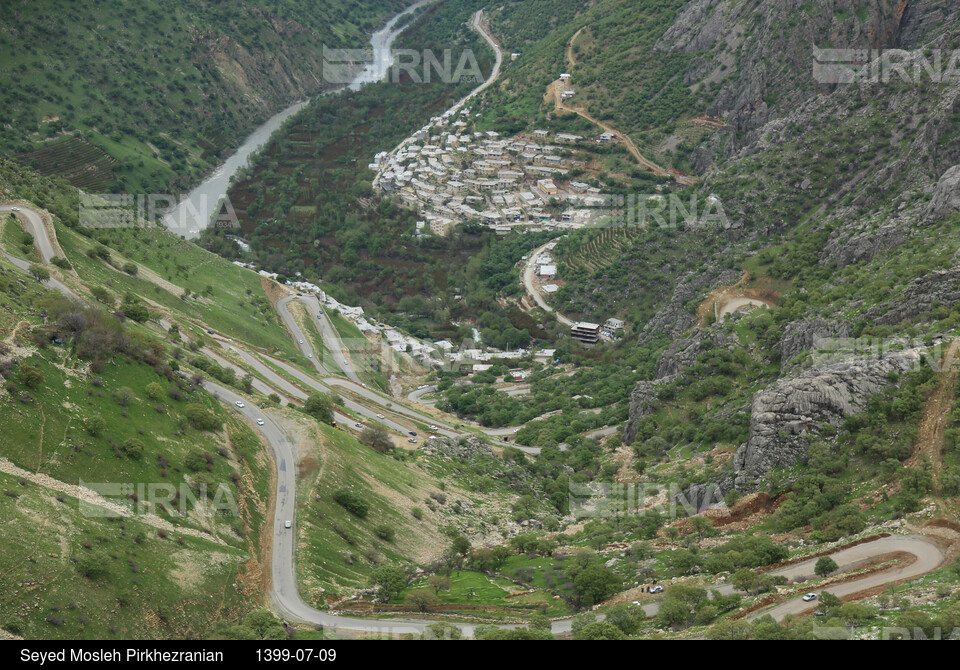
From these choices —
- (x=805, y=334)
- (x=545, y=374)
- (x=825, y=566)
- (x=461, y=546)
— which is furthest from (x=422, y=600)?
(x=545, y=374)

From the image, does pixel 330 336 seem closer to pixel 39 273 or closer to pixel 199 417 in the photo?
pixel 39 273

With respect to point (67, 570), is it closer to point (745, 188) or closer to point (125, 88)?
point (745, 188)

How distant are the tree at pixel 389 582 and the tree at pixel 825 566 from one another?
1097 inches

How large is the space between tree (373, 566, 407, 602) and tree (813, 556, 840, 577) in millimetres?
27873

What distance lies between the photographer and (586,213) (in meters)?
159

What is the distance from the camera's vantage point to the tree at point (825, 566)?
53.6 meters

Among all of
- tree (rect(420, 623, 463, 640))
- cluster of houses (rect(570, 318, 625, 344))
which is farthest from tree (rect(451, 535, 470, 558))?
cluster of houses (rect(570, 318, 625, 344))

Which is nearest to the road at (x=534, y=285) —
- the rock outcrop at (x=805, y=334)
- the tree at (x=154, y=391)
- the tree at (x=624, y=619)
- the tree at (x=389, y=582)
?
the rock outcrop at (x=805, y=334)

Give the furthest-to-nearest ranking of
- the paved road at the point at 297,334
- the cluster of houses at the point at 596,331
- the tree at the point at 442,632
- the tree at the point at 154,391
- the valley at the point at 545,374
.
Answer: the cluster of houses at the point at 596,331 < the paved road at the point at 297,334 < the tree at the point at 154,391 < the valley at the point at 545,374 < the tree at the point at 442,632

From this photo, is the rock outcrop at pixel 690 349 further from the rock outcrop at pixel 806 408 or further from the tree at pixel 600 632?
the tree at pixel 600 632

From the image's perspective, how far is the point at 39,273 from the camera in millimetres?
78062

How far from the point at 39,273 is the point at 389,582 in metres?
46.0

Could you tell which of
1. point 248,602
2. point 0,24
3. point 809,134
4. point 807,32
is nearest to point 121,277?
point 248,602

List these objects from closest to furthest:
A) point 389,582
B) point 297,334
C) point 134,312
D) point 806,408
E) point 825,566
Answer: point 825,566 → point 389,582 → point 806,408 → point 134,312 → point 297,334
